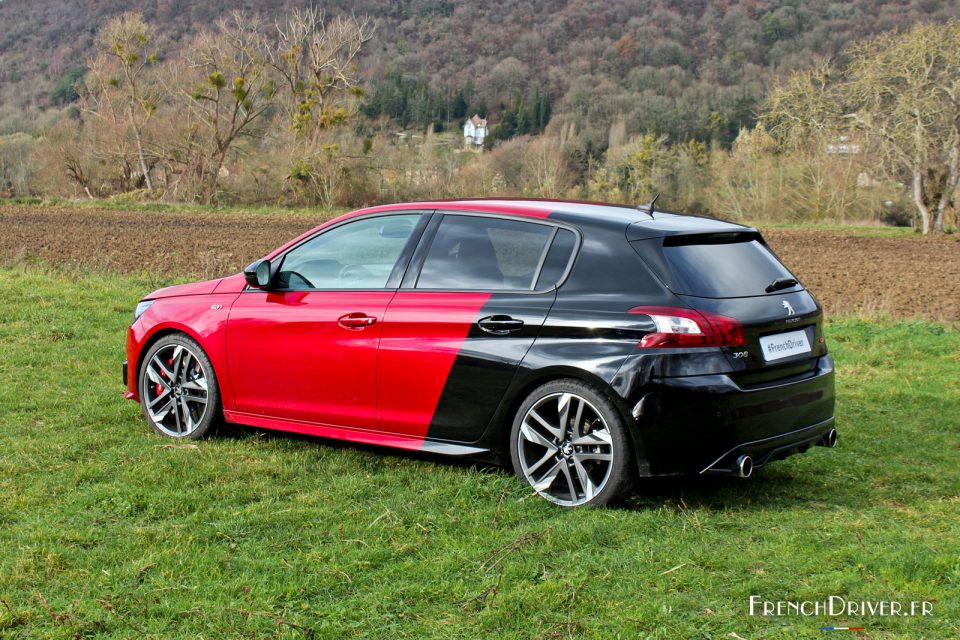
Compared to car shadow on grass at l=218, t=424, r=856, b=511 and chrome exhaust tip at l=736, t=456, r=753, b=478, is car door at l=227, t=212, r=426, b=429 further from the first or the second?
chrome exhaust tip at l=736, t=456, r=753, b=478

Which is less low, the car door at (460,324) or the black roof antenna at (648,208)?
the black roof antenna at (648,208)

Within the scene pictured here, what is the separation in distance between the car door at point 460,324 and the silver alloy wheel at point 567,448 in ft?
0.89

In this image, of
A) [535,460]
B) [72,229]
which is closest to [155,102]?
[72,229]

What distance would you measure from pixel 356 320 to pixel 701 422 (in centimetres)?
208

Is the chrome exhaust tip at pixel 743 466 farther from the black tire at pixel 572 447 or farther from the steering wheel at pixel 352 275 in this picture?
the steering wheel at pixel 352 275

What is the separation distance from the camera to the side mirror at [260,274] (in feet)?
20.8

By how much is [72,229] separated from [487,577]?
30.9m

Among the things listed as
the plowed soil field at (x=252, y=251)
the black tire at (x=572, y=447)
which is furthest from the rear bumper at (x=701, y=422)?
the plowed soil field at (x=252, y=251)

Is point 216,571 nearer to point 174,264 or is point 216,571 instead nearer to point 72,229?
point 174,264

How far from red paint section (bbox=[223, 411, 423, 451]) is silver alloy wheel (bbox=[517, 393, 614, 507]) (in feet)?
2.47

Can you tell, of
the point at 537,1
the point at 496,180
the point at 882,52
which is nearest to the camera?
the point at 882,52

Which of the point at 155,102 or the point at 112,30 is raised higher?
the point at 112,30

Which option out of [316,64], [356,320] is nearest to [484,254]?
[356,320]

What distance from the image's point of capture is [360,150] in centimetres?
5234
